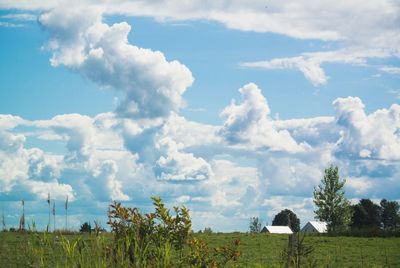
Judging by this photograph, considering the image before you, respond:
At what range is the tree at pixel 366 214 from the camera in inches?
3939

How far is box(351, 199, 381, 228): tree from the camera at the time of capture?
328 feet

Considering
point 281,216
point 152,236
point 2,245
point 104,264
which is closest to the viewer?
point 104,264

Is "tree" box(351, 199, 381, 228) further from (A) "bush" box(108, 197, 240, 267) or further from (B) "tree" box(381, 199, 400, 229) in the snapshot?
(A) "bush" box(108, 197, 240, 267)

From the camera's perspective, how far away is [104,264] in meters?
9.40

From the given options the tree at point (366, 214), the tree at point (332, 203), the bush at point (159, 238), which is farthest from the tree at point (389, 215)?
the bush at point (159, 238)

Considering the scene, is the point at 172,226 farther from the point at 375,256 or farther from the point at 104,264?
the point at 375,256

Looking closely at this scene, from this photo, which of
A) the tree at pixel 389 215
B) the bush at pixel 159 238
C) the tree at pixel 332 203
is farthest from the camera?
the tree at pixel 389 215

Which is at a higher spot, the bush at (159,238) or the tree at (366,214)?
the tree at (366,214)

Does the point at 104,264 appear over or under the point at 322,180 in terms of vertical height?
under

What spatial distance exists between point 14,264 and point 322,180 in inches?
2850

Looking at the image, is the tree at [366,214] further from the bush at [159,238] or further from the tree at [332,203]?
the bush at [159,238]

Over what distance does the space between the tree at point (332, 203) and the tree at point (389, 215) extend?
1342 inches

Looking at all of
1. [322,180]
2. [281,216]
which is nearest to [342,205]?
[322,180]

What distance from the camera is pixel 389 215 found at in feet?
363
